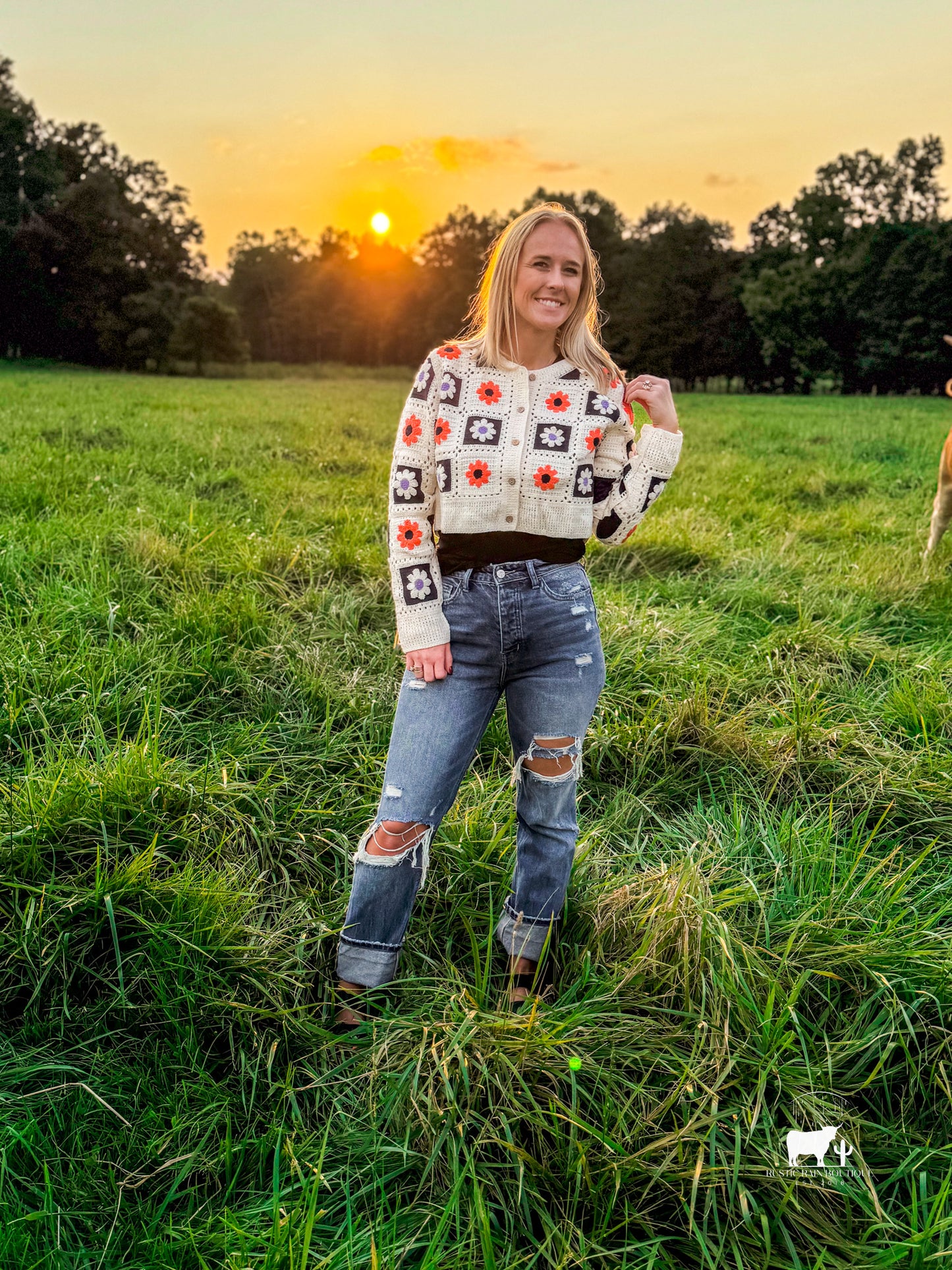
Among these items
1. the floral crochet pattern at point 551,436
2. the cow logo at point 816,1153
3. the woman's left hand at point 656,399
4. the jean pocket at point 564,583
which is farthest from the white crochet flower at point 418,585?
the cow logo at point 816,1153

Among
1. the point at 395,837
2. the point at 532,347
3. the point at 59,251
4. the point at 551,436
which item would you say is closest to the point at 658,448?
the point at 551,436

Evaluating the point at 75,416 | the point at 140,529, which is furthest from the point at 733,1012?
the point at 75,416

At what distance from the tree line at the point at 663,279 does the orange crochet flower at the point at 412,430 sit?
42.9 meters

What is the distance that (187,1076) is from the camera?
6.55 ft

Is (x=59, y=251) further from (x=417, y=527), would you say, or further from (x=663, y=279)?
(x=417, y=527)

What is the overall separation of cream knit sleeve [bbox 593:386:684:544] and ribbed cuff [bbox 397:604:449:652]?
22.4 inches

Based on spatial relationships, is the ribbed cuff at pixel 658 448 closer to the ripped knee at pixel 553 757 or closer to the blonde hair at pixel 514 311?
the blonde hair at pixel 514 311

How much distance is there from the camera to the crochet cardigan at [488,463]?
6.88ft

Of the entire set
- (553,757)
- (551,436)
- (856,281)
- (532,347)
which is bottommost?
(553,757)

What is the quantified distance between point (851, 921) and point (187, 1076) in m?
1.87

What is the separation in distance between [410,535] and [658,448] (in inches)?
28.3

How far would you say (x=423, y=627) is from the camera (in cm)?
207

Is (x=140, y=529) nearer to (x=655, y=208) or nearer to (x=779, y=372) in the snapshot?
(x=779, y=372)

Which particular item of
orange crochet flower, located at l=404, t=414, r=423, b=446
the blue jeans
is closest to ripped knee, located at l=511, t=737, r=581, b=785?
the blue jeans
